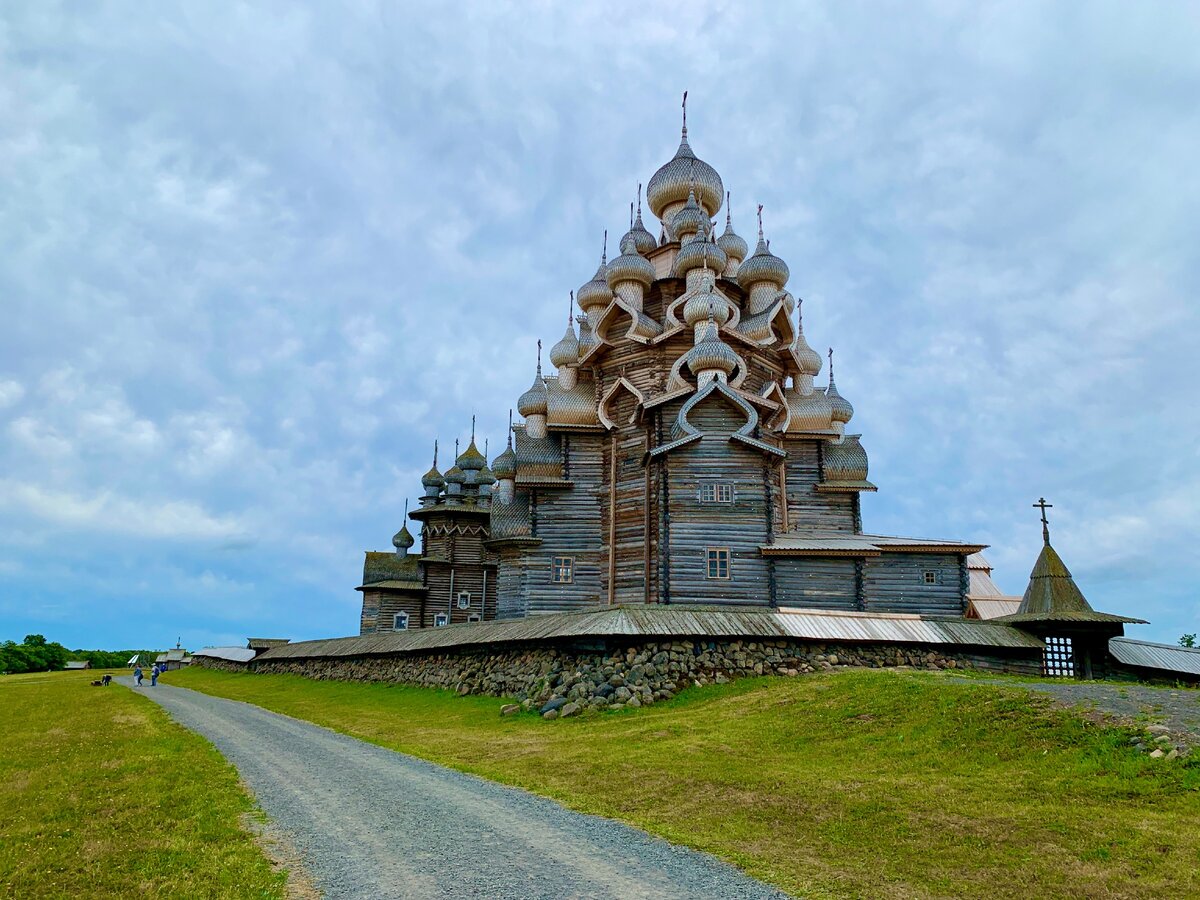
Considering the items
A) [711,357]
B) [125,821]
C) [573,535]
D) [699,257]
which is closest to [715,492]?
[711,357]

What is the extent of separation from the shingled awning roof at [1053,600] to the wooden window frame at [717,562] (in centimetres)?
772

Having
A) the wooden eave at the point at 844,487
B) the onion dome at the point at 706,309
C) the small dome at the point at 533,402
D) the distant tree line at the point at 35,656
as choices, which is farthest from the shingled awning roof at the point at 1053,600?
the distant tree line at the point at 35,656

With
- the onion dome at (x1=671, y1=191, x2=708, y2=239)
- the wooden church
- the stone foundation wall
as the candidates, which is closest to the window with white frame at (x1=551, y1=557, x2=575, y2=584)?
the wooden church

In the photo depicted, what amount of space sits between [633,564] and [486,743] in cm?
1303

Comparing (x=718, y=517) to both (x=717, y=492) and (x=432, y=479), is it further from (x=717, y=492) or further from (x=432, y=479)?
(x=432, y=479)

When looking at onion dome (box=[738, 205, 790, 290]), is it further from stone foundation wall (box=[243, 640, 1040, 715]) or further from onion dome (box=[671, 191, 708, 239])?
stone foundation wall (box=[243, 640, 1040, 715])

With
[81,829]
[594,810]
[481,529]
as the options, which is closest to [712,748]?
[594,810]

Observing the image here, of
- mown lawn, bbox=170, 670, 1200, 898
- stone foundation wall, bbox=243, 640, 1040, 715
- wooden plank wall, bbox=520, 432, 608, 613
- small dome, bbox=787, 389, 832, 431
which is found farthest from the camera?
small dome, bbox=787, 389, 832, 431

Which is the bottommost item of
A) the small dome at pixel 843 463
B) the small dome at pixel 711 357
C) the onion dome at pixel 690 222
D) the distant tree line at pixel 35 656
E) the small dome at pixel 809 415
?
the distant tree line at pixel 35 656

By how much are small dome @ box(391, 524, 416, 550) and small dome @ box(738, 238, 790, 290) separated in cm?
2680

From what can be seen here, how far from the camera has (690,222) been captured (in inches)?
1421

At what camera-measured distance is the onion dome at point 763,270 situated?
34.8 meters

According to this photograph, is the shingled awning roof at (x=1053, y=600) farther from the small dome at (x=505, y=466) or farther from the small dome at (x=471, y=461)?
the small dome at (x=471, y=461)

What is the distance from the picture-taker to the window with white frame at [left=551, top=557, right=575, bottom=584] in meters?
31.3
